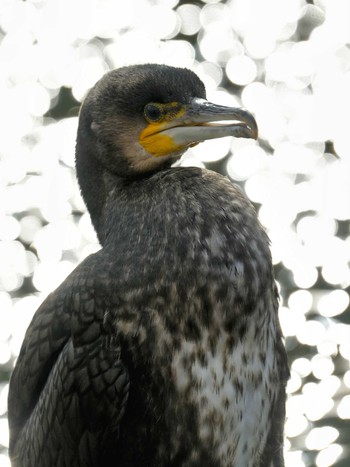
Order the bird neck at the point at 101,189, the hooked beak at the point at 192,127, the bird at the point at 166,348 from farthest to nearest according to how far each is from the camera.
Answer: the bird neck at the point at 101,189 < the hooked beak at the point at 192,127 < the bird at the point at 166,348

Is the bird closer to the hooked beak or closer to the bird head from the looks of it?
the hooked beak

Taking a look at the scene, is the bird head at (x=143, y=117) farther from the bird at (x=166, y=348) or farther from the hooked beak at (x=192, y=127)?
the bird at (x=166, y=348)

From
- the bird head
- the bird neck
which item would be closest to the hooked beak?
the bird head

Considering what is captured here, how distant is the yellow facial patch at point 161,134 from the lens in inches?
226

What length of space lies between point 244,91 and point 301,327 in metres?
1.29


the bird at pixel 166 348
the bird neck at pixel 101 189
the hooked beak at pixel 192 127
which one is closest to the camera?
the bird at pixel 166 348

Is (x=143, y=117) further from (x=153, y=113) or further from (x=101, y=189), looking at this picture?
(x=101, y=189)

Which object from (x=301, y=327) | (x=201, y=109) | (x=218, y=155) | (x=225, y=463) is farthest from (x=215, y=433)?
(x=218, y=155)

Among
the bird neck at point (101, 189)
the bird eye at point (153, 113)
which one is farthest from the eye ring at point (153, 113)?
the bird neck at point (101, 189)

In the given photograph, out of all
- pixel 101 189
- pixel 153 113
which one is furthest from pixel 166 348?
pixel 153 113

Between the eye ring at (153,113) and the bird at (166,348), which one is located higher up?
the eye ring at (153,113)

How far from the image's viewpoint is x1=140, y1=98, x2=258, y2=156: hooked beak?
5535 millimetres

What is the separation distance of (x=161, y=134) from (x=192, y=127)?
0.12 metres

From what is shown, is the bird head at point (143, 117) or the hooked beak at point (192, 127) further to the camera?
the bird head at point (143, 117)
